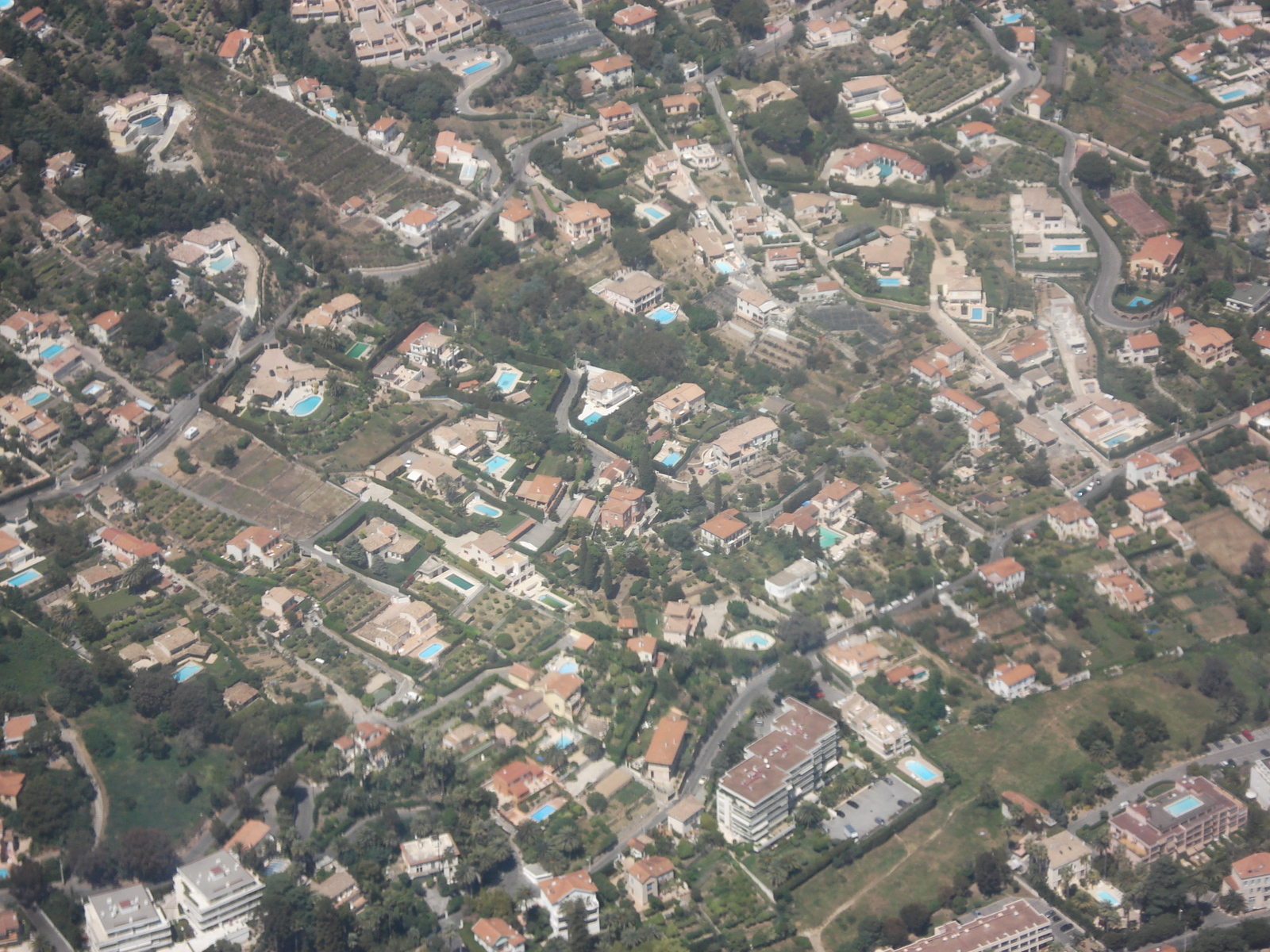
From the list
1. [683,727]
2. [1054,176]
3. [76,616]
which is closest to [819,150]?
[1054,176]

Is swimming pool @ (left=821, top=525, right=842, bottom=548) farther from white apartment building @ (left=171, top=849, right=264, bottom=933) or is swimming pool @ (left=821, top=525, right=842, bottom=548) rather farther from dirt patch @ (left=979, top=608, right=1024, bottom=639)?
white apartment building @ (left=171, top=849, right=264, bottom=933)

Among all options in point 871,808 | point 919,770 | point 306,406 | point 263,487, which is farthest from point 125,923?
point 306,406

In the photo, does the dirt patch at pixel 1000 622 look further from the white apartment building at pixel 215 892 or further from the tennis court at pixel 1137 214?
the white apartment building at pixel 215 892

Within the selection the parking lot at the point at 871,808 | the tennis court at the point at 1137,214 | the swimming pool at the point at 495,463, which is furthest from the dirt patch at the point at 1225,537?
the swimming pool at the point at 495,463

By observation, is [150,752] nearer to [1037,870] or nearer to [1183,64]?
[1037,870]

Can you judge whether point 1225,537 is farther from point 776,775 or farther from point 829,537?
point 776,775
